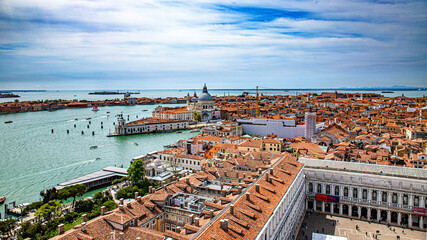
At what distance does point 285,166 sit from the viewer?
1608 cm

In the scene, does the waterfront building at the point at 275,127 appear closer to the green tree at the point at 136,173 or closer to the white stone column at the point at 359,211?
the white stone column at the point at 359,211

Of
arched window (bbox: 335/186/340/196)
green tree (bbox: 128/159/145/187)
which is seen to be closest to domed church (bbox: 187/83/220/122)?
green tree (bbox: 128/159/145/187)

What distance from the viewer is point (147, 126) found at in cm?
6075

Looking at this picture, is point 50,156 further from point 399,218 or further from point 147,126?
point 399,218

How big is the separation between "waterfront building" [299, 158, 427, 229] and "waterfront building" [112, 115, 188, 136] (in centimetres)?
4385

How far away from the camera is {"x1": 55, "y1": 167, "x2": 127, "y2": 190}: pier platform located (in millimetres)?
23312

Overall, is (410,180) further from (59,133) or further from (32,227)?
(59,133)

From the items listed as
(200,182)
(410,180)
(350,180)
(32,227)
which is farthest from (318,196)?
(32,227)

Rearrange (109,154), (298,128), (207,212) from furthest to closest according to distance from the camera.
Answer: (298,128), (109,154), (207,212)

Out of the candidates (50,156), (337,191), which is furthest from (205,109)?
(337,191)

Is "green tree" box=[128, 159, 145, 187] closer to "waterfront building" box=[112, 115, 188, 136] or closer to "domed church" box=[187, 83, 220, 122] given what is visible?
"waterfront building" box=[112, 115, 188, 136]

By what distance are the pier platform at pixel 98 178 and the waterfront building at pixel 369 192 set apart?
15819mm

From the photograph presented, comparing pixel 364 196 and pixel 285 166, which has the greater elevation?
pixel 285 166

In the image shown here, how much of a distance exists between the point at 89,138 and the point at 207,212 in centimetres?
4408
